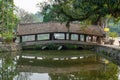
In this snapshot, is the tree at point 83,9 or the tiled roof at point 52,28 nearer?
the tree at point 83,9

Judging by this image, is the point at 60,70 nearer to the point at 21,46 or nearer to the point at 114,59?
the point at 114,59

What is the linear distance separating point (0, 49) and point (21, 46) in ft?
12.3

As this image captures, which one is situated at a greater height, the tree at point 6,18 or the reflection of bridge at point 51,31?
the tree at point 6,18

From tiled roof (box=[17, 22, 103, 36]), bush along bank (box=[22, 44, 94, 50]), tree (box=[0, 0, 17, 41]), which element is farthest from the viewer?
bush along bank (box=[22, 44, 94, 50])

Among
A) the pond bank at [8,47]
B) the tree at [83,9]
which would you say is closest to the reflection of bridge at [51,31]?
the pond bank at [8,47]

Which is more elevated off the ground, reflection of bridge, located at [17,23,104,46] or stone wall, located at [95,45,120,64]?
reflection of bridge, located at [17,23,104,46]

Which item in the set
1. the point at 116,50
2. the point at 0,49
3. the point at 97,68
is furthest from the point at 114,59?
the point at 0,49

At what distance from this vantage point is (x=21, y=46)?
26.7 m

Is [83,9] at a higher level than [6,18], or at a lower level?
higher

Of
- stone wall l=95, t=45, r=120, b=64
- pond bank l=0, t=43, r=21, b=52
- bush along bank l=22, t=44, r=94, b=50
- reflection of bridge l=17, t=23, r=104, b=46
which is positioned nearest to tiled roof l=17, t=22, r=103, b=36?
reflection of bridge l=17, t=23, r=104, b=46

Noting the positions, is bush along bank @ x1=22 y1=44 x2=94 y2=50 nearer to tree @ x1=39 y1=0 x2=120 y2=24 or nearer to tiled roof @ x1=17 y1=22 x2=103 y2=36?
tiled roof @ x1=17 y1=22 x2=103 y2=36

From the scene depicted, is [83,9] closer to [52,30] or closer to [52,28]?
[52,30]

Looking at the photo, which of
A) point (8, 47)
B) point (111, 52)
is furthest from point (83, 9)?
point (8, 47)

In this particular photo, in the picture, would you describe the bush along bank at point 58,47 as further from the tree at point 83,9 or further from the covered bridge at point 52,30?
the tree at point 83,9
